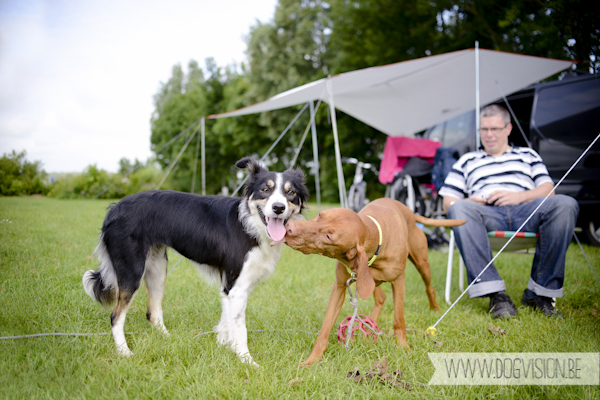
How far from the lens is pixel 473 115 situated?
5.89m

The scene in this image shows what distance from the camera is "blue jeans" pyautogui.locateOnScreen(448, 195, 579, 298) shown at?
2771 mm

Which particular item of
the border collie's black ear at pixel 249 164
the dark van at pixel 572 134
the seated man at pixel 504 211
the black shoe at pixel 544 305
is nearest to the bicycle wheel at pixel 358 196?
the dark van at pixel 572 134

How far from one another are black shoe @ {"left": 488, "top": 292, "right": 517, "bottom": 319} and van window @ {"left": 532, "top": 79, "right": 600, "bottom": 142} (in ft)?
10.3

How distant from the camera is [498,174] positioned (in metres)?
3.34

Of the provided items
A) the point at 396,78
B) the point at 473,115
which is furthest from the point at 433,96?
the point at 396,78

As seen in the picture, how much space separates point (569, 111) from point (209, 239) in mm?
4898

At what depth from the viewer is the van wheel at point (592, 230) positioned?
5207 mm

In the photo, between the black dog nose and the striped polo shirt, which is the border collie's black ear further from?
the striped polo shirt

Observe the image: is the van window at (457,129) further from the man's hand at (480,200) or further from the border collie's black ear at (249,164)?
the border collie's black ear at (249,164)

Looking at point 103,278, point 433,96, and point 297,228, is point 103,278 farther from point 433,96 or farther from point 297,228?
point 433,96

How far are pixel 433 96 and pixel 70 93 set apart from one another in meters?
5.25

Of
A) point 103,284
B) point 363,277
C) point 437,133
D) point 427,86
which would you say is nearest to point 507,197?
point 363,277

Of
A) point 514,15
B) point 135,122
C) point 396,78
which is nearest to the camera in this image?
point 135,122

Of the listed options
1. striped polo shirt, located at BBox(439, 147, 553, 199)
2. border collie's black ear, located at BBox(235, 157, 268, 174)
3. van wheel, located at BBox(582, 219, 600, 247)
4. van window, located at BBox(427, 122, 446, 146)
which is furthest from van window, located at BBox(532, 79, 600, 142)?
border collie's black ear, located at BBox(235, 157, 268, 174)
